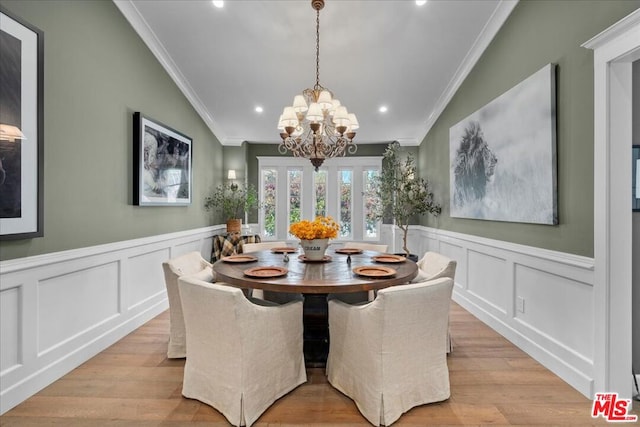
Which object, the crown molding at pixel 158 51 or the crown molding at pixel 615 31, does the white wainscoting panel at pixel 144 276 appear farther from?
the crown molding at pixel 615 31

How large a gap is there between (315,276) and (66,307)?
1.91 metres

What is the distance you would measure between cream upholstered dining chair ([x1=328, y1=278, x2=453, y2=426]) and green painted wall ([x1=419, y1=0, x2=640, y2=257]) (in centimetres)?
120

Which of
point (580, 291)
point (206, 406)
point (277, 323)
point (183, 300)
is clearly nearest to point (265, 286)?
point (277, 323)

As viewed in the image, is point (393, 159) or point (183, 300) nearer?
point (183, 300)

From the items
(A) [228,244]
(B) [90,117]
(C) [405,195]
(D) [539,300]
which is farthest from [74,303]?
(C) [405,195]

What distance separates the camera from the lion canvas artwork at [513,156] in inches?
96.2

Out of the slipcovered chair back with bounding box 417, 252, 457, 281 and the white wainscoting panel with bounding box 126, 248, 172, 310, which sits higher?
the slipcovered chair back with bounding box 417, 252, 457, 281

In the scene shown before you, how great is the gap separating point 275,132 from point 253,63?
185 centimetres

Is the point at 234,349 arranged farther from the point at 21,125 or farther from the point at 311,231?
the point at 21,125

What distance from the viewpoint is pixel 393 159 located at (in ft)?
19.1

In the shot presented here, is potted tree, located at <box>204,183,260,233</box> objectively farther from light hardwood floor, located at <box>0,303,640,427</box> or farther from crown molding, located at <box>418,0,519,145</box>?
crown molding, located at <box>418,0,519,145</box>

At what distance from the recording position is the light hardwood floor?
1.81m

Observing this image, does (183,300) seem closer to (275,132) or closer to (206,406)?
(206,406)

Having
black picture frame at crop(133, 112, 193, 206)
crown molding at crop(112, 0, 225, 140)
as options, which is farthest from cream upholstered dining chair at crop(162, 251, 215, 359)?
crown molding at crop(112, 0, 225, 140)
